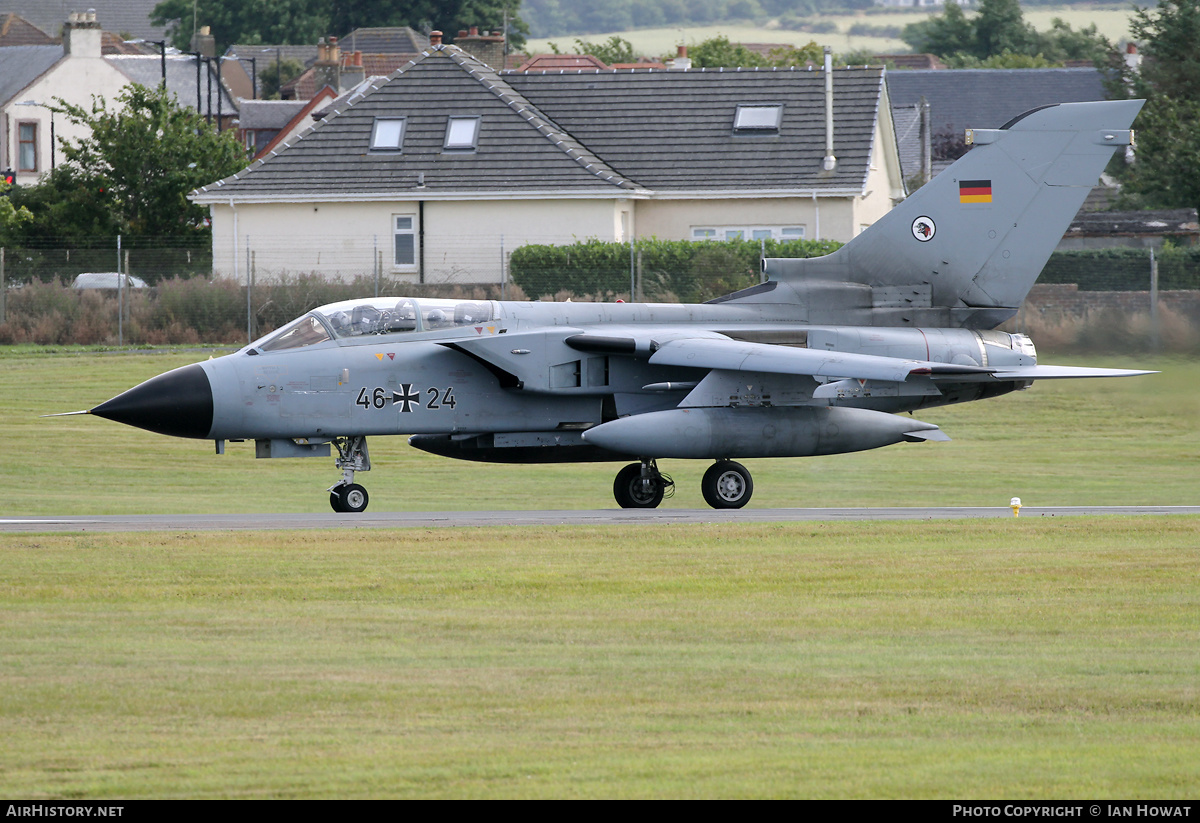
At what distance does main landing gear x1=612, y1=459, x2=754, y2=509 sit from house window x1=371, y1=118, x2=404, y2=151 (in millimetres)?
24244

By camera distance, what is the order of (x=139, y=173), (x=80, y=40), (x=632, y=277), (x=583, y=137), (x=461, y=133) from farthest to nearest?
(x=80, y=40) < (x=139, y=173) < (x=583, y=137) < (x=461, y=133) < (x=632, y=277)

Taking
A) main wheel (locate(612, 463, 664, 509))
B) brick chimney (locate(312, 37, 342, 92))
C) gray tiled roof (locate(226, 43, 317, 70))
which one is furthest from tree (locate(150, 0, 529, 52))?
main wheel (locate(612, 463, 664, 509))

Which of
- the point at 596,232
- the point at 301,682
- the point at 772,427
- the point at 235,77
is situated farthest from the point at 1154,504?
the point at 235,77

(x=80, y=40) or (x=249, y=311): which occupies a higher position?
(x=80, y=40)

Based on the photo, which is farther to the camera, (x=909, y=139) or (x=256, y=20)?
(x=256, y=20)

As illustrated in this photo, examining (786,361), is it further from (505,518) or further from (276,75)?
(276,75)

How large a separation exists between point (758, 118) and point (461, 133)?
7596mm

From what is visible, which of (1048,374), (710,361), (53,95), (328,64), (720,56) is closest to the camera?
(710,361)

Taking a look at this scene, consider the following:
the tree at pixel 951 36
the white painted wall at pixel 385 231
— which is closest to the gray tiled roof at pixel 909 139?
the white painted wall at pixel 385 231

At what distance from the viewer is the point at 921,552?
46.9 feet

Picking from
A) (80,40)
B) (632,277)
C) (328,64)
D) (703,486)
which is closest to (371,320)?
(703,486)

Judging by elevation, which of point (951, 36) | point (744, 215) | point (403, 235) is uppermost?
point (951, 36)

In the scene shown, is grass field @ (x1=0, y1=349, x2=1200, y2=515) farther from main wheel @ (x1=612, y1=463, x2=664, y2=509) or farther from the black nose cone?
the black nose cone

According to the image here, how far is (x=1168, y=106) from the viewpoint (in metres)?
55.2
